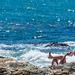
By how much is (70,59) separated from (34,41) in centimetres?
1149

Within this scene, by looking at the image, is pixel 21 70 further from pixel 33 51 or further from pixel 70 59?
pixel 33 51

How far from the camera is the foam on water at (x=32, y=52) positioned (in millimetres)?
23728

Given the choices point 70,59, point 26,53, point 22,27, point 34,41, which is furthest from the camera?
point 22,27

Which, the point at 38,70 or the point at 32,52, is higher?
the point at 38,70

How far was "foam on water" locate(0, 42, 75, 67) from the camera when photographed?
23728mm

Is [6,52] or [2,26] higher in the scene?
[2,26]

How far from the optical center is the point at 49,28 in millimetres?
43094

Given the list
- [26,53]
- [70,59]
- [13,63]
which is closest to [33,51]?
[26,53]

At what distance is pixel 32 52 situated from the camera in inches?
1066

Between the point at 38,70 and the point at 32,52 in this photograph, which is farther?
the point at 32,52

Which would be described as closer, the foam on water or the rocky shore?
the rocky shore

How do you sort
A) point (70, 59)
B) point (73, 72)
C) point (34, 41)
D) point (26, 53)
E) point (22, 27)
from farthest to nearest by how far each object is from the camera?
point (22, 27) → point (34, 41) → point (26, 53) → point (70, 59) → point (73, 72)

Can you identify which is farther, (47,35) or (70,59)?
(47,35)

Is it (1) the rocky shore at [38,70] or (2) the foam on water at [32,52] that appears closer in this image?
(1) the rocky shore at [38,70]
